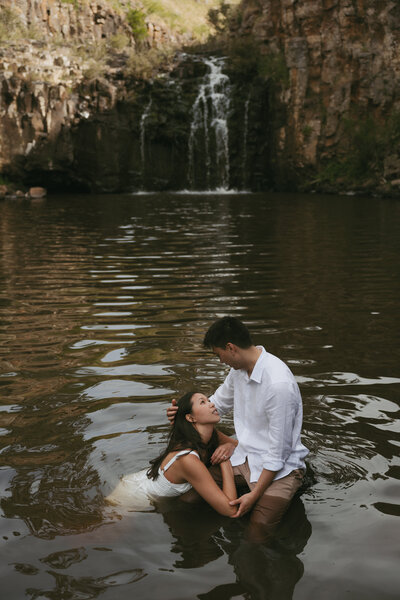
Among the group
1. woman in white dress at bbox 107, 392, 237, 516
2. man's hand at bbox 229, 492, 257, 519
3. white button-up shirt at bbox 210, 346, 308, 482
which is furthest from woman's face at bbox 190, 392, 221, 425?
man's hand at bbox 229, 492, 257, 519

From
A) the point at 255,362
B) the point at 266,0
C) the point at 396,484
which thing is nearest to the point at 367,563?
the point at 396,484

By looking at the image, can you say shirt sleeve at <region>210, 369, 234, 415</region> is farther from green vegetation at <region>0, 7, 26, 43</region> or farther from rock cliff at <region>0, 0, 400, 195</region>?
green vegetation at <region>0, 7, 26, 43</region>

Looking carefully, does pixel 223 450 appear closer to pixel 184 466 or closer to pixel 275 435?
pixel 184 466

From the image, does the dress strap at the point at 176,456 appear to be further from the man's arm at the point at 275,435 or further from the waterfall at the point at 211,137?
the waterfall at the point at 211,137

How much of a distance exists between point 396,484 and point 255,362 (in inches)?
58.3

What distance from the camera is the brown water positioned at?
3742 mm

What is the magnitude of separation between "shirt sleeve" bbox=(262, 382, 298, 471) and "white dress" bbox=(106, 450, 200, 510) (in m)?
0.58

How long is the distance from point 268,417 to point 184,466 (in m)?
0.67

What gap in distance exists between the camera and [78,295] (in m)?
11.1

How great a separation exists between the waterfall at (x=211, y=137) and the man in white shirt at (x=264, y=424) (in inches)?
1405

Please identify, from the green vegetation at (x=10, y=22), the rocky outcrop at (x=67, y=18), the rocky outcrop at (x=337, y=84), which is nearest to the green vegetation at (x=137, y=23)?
the rocky outcrop at (x=67, y=18)

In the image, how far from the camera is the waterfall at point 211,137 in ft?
128

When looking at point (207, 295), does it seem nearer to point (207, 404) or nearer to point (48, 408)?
point (48, 408)

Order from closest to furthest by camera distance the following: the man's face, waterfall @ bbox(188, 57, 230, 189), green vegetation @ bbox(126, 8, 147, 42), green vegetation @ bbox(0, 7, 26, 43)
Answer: the man's face < waterfall @ bbox(188, 57, 230, 189) < green vegetation @ bbox(0, 7, 26, 43) < green vegetation @ bbox(126, 8, 147, 42)
